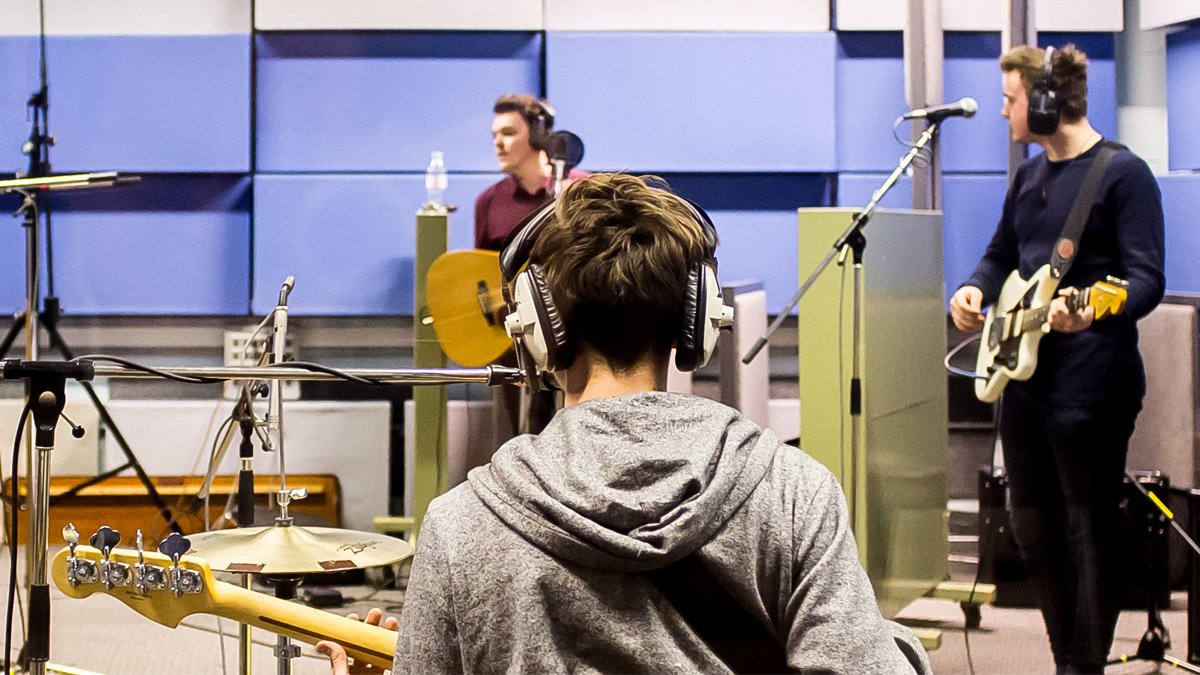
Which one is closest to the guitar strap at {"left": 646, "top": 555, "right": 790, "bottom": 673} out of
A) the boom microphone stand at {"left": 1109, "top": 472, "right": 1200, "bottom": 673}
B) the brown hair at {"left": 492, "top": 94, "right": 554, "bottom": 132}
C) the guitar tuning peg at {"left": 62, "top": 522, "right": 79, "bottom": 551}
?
the guitar tuning peg at {"left": 62, "top": 522, "right": 79, "bottom": 551}

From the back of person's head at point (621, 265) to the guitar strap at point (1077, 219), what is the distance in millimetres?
1905

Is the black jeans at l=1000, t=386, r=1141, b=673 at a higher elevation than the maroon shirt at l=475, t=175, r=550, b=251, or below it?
below

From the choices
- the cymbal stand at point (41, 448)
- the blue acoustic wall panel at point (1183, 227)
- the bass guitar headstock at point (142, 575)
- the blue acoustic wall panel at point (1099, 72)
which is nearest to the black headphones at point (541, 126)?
the blue acoustic wall panel at point (1099, 72)

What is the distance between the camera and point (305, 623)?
56.6 inches

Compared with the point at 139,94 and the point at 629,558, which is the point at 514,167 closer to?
the point at 139,94

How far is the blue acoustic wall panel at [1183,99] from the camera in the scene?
10.1 ft

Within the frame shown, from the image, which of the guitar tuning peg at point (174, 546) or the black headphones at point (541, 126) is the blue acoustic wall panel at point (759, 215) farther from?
the guitar tuning peg at point (174, 546)

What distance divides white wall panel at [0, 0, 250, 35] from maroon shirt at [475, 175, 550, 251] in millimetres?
837

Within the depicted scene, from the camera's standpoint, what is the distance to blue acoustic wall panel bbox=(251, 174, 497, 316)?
350 centimetres

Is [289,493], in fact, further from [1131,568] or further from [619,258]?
[1131,568]

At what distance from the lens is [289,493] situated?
6.37ft

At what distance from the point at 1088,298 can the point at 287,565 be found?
5.90ft

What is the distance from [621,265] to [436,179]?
98.0 inches

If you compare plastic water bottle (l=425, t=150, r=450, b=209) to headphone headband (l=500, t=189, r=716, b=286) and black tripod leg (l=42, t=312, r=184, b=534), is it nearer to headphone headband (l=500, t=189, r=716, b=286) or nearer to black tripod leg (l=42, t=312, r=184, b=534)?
black tripod leg (l=42, t=312, r=184, b=534)
